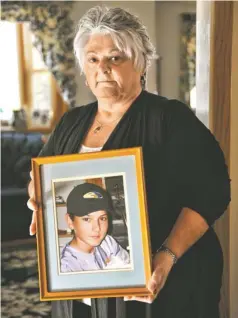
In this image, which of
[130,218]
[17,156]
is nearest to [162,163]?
[130,218]

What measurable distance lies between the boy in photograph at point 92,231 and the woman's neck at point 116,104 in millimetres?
166

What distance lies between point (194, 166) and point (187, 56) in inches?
11.0

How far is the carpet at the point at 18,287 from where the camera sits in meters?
1.70

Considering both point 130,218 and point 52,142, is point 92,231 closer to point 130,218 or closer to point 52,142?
point 130,218

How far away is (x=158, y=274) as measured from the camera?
846 millimetres

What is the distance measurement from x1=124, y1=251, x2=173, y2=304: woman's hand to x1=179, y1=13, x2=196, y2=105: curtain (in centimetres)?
35

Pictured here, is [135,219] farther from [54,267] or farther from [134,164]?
[54,267]

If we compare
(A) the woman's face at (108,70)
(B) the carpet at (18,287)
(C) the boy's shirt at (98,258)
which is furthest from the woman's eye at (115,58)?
(B) the carpet at (18,287)

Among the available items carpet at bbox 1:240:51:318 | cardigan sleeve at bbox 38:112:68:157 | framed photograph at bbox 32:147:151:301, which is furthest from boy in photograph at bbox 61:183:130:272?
carpet at bbox 1:240:51:318

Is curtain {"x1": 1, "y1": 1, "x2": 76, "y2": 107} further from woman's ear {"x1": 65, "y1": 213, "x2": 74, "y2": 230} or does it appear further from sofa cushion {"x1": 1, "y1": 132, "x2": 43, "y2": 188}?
woman's ear {"x1": 65, "y1": 213, "x2": 74, "y2": 230}

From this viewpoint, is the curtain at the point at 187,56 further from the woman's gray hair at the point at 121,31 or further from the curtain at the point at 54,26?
the curtain at the point at 54,26

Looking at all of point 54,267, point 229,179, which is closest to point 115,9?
point 229,179

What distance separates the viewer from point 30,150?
1.18 m

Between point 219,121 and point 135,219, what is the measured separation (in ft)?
0.96
